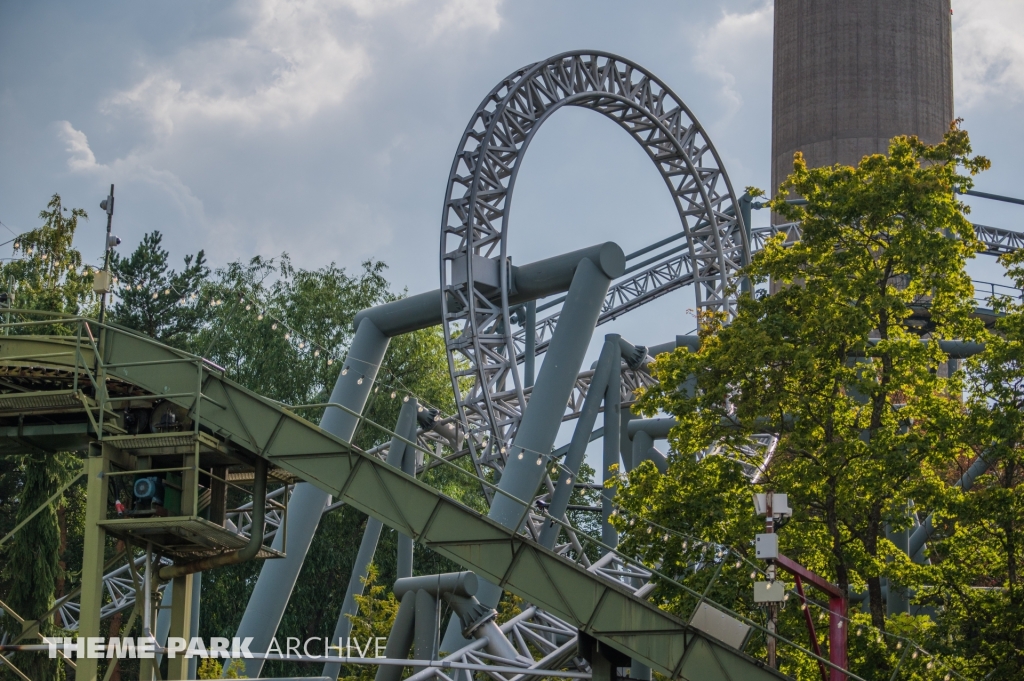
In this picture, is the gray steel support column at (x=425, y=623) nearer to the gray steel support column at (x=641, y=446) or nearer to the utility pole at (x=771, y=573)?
the utility pole at (x=771, y=573)

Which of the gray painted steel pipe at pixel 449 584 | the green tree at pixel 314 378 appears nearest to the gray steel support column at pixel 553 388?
the gray painted steel pipe at pixel 449 584

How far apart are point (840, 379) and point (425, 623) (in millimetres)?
7143

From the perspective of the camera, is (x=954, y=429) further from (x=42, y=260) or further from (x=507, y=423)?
(x=42, y=260)

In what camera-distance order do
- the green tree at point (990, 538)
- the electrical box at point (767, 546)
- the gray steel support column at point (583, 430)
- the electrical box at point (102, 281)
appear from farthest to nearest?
the gray steel support column at point (583, 430)
the green tree at point (990, 538)
the electrical box at point (102, 281)
the electrical box at point (767, 546)

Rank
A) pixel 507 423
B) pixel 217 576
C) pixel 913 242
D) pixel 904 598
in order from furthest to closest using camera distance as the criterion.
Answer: pixel 217 576 < pixel 507 423 < pixel 904 598 < pixel 913 242

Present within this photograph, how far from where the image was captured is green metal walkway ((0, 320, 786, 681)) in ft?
48.1

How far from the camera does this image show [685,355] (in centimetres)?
2017

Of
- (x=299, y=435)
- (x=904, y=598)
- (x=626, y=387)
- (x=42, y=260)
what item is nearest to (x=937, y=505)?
(x=904, y=598)

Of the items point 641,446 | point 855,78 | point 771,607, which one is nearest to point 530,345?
point 641,446

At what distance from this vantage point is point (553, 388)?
70.1 ft

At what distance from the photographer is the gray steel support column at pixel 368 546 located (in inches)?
1046

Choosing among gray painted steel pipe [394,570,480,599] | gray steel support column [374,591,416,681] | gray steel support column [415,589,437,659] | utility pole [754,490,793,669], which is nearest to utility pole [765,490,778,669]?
utility pole [754,490,793,669]

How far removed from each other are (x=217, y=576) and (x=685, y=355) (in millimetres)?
25222

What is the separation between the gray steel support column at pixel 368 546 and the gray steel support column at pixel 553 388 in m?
4.83
